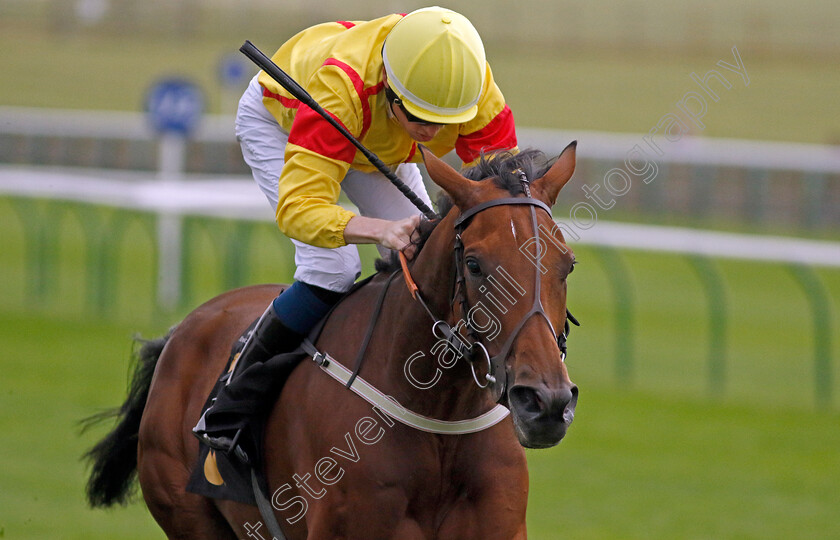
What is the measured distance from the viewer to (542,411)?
2.60 meters

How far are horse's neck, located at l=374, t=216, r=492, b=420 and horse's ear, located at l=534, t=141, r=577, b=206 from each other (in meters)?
0.25

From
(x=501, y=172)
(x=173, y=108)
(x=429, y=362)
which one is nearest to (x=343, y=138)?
(x=501, y=172)

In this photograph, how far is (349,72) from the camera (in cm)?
339

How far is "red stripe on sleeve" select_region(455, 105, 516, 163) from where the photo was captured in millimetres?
3602

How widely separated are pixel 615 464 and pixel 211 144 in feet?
39.3

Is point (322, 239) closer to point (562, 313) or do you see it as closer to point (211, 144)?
point (562, 313)

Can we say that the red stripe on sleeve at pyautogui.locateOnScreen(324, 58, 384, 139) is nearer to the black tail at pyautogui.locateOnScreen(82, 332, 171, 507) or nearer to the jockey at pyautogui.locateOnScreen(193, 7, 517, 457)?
the jockey at pyautogui.locateOnScreen(193, 7, 517, 457)

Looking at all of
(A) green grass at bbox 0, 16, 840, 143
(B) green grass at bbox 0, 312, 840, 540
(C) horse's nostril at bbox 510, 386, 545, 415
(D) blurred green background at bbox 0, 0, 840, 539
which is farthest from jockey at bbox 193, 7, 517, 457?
(A) green grass at bbox 0, 16, 840, 143

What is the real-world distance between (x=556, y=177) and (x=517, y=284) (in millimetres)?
401

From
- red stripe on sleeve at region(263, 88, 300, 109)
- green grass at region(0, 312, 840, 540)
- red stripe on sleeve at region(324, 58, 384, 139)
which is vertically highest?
red stripe on sleeve at region(324, 58, 384, 139)

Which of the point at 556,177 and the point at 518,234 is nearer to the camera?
the point at 518,234

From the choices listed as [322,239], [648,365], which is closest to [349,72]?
[322,239]

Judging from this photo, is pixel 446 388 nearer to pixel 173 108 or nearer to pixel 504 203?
pixel 504 203

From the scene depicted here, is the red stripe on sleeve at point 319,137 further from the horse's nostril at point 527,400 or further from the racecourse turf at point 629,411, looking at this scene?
the racecourse turf at point 629,411
